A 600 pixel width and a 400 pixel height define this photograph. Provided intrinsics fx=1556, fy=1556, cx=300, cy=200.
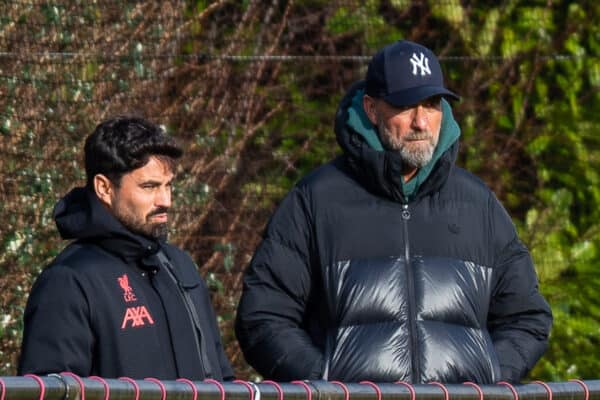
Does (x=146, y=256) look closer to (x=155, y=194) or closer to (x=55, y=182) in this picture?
(x=155, y=194)

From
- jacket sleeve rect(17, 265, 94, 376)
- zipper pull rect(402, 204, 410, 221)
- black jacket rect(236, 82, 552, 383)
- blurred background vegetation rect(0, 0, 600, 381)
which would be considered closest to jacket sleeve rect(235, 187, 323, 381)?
black jacket rect(236, 82, 552, 383)

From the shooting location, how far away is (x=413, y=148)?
420cm

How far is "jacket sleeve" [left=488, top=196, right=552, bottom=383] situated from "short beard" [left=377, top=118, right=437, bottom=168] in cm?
27

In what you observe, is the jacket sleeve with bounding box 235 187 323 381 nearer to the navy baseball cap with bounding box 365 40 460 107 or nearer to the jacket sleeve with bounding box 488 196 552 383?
the navy baseball cap with bounding box 365 40 460 107

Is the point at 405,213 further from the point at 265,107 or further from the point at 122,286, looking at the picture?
the point at 265,107

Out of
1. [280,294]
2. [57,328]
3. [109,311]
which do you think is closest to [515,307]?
[280,294]

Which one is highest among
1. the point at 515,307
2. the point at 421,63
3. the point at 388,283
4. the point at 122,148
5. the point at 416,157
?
the point at 421,63

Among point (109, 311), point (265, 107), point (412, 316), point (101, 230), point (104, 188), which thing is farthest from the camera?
point (265, 107)

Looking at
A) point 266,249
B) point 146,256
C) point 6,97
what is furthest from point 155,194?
point 6,97

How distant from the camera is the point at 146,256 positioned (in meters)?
3.88

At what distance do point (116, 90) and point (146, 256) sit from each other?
9.86 ft

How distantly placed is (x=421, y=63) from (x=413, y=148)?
0.92 ft

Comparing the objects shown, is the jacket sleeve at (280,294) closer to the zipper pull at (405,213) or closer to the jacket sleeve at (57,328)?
the zipper pull at (405,213)

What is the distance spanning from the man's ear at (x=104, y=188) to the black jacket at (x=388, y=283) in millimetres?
513
